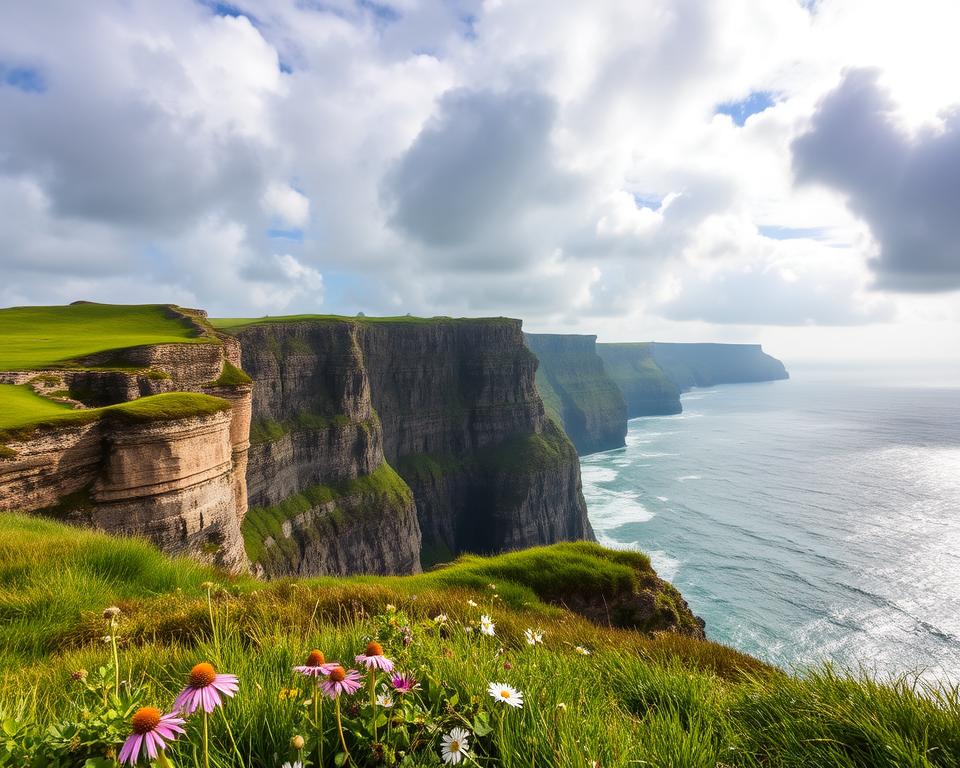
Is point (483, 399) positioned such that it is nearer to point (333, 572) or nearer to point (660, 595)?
point (333, 572)

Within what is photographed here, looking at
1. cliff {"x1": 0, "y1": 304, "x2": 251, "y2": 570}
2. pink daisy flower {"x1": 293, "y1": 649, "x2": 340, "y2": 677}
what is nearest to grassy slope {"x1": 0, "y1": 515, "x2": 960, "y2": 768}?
pink daisy flower {"x1": 293, "y1": 649, "x2": 340, "y2": 677}

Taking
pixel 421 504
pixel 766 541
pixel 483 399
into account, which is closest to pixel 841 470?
pixel 766 541

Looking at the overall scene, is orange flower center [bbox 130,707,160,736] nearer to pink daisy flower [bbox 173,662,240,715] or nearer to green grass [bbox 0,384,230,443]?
pink daisy flower [bbox 173,662,240,715]

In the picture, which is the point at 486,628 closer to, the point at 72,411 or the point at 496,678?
the point at 496,678

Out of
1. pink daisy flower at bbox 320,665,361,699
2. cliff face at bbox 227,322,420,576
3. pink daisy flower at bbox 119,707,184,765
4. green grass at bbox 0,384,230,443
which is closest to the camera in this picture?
pink daisy flower at bbox 119,707,184,765

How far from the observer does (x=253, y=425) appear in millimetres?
55344

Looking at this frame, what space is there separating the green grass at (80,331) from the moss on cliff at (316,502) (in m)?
21.0

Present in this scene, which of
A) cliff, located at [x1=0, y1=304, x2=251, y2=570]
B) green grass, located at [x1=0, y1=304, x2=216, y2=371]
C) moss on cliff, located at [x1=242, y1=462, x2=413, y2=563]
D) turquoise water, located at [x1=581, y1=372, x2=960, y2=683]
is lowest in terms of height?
turquoise water, located at [x1=581, y1=372, x2=960, y2=683]

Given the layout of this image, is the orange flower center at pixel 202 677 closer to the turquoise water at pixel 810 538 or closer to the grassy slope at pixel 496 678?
the grassy slope at pixel 496 678

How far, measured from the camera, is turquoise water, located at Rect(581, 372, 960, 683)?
45.3 metres

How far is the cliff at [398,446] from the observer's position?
57125 millimetres

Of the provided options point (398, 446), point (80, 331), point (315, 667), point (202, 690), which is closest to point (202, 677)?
point (202, 690)

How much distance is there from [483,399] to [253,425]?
167 feet

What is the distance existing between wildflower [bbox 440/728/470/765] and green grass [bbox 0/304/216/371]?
27829mm
